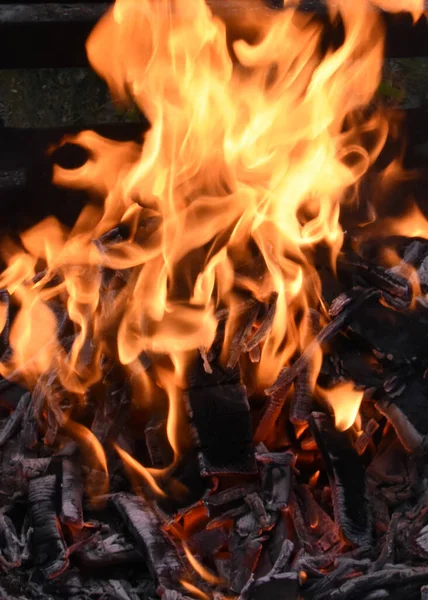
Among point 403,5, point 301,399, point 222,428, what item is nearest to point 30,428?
point 222,428

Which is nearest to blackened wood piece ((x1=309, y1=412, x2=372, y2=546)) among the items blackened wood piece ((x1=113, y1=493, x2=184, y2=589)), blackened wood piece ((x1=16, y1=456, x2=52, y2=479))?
blackened wood piece ((x1=113, y1=493, x2=184, y2=589))

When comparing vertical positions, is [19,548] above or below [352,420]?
below

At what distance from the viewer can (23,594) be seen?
2189 mm

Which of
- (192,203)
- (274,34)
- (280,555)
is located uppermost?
(274,34)

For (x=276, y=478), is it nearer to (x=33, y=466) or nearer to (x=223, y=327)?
(x=223, y=327)

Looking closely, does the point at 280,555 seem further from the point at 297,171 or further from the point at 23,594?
the point at 297,171

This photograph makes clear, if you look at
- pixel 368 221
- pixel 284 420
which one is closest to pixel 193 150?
pixel 368 221

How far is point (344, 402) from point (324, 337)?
0.24m

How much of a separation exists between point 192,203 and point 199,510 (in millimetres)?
1227

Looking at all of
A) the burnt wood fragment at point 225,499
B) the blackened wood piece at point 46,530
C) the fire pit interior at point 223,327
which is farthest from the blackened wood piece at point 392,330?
the blackened wood piece at point 46,530

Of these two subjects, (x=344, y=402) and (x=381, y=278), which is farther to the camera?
(x=381, y=278)

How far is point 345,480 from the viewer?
2.40 meters

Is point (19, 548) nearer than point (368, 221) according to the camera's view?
Answer: Yes

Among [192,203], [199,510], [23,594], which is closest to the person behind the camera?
[23,594]
